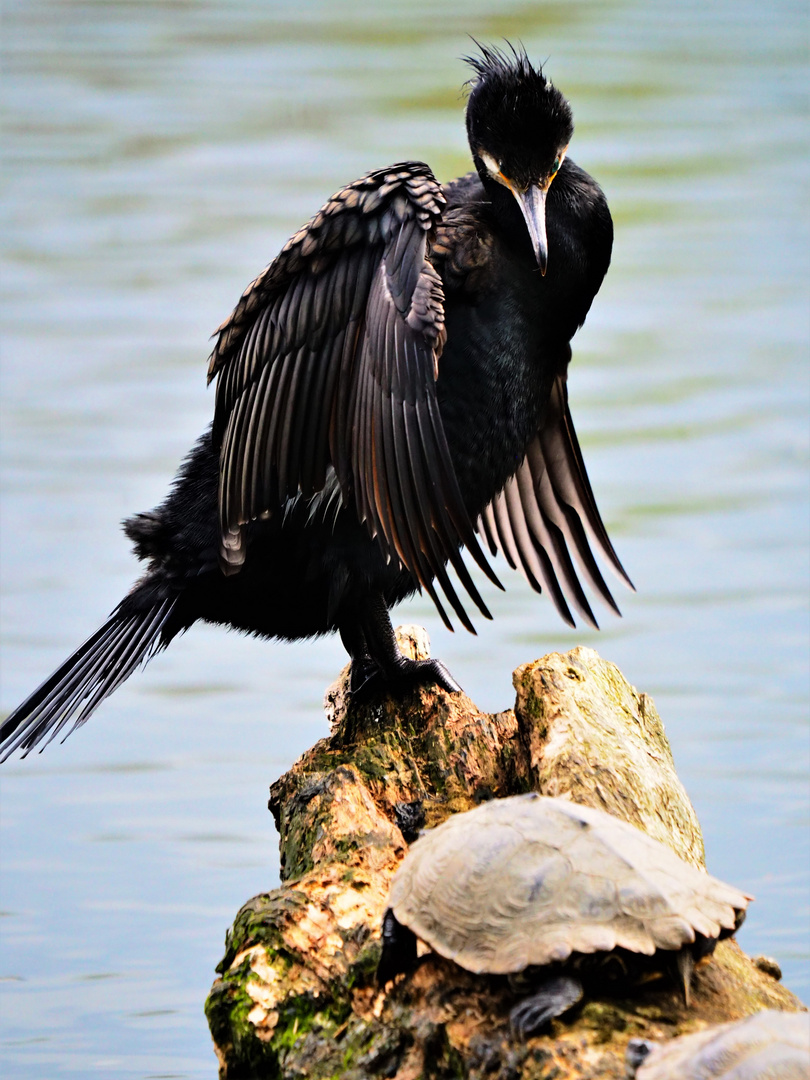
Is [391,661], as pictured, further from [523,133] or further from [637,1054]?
[637,1054]

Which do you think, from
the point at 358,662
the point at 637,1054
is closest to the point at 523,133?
the point at 358,662

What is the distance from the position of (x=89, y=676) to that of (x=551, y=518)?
1412 millimetres

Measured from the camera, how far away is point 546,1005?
2.65m

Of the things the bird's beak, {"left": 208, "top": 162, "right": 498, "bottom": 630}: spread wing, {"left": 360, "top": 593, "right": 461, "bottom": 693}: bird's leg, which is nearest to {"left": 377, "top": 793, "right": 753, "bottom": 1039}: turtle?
{"left": 208, "top": 162, "right": 498, "bottom": 630}: spread wing

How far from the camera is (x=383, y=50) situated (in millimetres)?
15102

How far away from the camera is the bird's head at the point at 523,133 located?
3.92m

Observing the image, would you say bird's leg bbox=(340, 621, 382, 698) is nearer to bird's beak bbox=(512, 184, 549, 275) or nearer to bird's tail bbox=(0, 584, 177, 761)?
bird's tail bbox=(0, 584, 177, 761)

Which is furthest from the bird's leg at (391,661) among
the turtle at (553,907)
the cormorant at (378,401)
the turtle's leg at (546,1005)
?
the turtle's leg at (546,1005)

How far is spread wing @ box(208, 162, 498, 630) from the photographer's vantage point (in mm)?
3686

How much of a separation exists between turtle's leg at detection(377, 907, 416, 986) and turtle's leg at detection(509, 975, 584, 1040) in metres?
0.27

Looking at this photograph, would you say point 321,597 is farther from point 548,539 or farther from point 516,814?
point 516,814

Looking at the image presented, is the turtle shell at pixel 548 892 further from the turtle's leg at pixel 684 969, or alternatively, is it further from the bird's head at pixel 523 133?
the bird's head at pixel 523 133

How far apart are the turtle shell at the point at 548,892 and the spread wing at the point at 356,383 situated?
803 mm

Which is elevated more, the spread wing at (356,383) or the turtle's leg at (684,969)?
the spread wing at (356,383)
